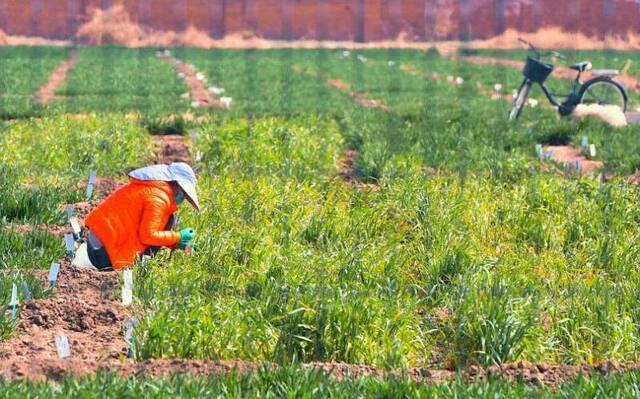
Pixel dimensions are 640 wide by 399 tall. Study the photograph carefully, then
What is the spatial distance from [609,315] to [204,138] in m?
5.84

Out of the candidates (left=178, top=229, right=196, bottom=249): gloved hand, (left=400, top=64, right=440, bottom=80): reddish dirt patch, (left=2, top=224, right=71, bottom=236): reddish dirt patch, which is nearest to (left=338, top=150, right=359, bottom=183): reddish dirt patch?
(left=2, top=224, right=71, bottom=236): reddish dirt patch

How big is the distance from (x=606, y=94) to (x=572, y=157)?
4.99 meters

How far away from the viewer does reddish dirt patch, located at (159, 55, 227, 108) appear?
701 inches

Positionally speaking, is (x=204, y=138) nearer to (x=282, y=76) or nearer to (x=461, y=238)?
(x=461, y=238)

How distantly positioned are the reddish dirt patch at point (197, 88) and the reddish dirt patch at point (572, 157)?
5231 millimetres

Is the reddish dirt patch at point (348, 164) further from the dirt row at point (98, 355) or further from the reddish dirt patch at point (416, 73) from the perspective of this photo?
the reddish dirt patch at point (416, 73)

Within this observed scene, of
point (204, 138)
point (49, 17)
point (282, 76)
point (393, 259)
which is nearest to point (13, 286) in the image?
point (393, 259)

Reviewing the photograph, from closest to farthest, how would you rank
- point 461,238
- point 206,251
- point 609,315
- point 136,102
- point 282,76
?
point 609,315, point 206,251, point 461,238, point 136,102, point 282,76

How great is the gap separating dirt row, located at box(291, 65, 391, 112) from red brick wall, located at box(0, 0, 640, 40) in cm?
2632

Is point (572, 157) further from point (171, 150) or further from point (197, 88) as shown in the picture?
point (197, 88)

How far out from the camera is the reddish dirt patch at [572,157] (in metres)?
10.5

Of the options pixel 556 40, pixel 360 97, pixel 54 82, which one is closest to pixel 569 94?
pixel 360 97

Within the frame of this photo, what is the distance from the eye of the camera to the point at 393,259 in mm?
6172

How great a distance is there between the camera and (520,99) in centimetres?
1452
